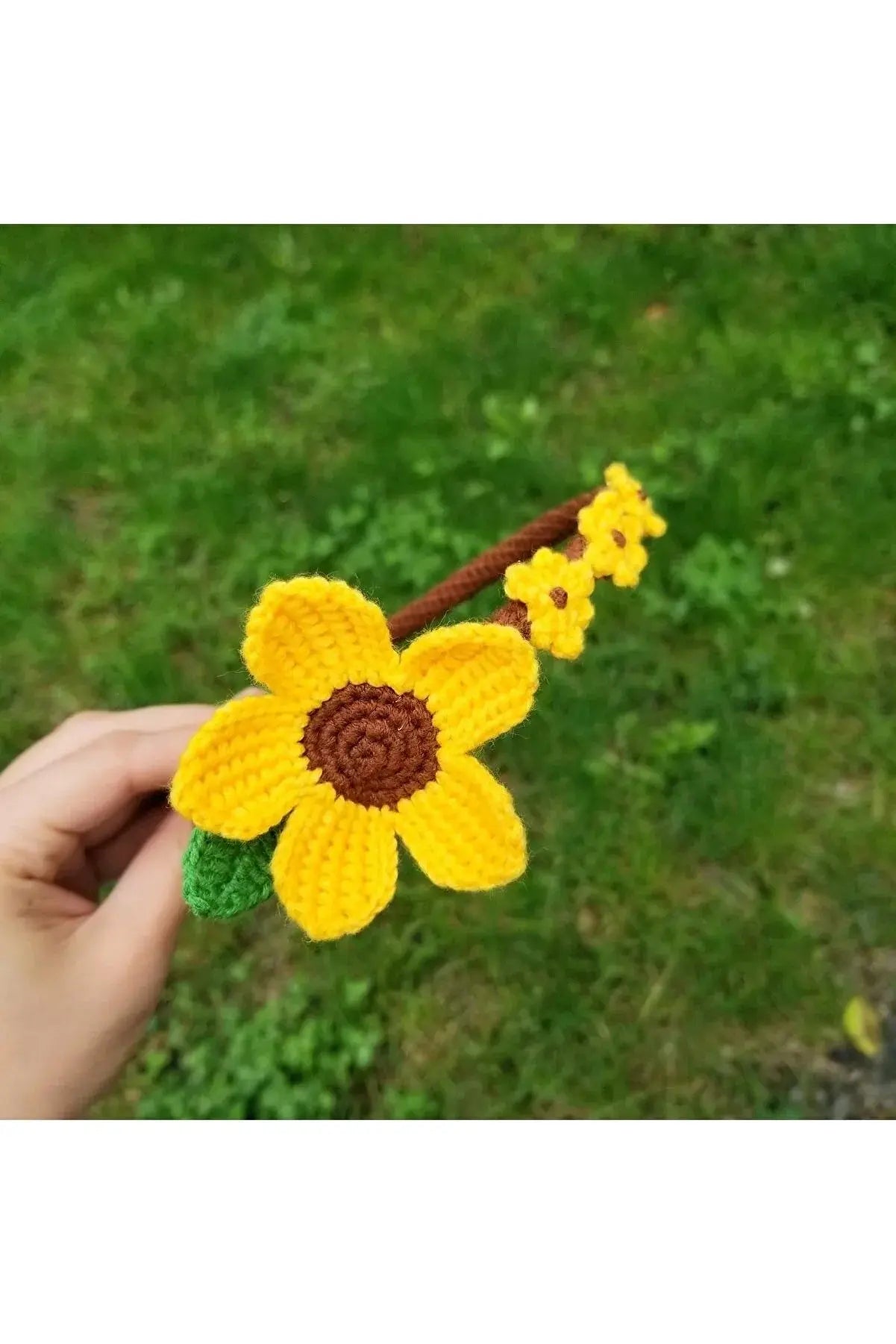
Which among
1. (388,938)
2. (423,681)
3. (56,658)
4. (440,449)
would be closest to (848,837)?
(388,938)

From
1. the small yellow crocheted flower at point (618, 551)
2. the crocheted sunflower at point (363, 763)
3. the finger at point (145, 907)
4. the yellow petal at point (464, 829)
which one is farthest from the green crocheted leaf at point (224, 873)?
the small yellow crocheted flower at point (618, 551)

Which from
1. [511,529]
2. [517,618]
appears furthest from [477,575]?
[511,529]

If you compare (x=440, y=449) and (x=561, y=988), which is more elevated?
(x=440, y=449)

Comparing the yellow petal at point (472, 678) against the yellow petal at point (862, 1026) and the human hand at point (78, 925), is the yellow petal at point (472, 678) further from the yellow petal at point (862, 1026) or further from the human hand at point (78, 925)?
the yellow petal at point (862, 1026)

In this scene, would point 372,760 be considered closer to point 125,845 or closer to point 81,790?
point 81,790

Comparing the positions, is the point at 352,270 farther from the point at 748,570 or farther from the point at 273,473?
the point at 748,570

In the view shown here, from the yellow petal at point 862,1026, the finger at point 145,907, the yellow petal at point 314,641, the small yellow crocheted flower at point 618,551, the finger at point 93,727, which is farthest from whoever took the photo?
the yellow petal at point 862,1026
